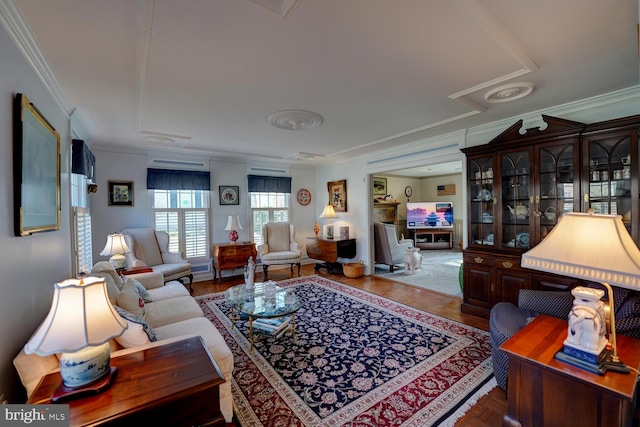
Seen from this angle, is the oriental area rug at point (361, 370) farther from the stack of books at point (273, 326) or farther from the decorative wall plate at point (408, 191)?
the decorative wall plate at point (408, 191)

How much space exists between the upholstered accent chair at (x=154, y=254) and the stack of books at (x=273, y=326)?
200cm

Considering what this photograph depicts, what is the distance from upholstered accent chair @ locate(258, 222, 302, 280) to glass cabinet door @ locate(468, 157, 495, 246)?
318 cm

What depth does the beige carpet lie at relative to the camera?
459 cm

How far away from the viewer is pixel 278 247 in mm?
5773

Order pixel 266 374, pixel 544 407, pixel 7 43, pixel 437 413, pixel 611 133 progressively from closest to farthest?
pixel 544 407 < pixel 7 43 < pixel 437 413 < pixel 266 374 < pixel 611 133

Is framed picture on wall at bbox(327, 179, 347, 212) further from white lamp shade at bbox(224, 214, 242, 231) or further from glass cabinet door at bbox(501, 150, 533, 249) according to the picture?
glass cabinet door at bbox(501, 150, 533, 249)

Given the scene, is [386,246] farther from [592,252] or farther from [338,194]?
[592,252]

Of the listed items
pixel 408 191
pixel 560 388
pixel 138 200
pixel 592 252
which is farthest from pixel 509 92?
pixel 408 191

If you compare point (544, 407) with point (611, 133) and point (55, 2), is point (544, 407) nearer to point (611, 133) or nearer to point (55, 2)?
point (611, 133)

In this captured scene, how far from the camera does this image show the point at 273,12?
1.49 metres

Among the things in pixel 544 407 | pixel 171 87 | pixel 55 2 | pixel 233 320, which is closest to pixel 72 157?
pixel 171 87

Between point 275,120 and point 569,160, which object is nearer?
point 569,160

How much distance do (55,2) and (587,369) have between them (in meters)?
3.11

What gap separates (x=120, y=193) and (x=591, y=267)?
5.62 metres
